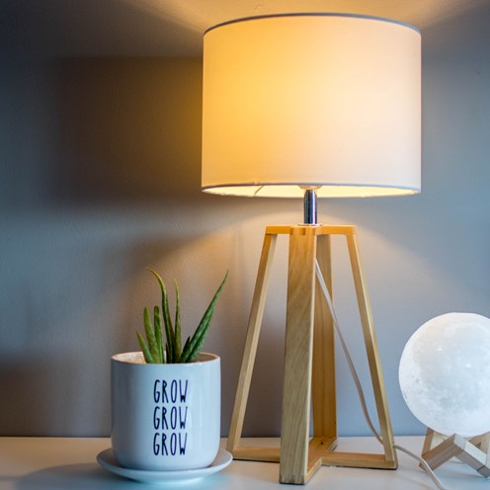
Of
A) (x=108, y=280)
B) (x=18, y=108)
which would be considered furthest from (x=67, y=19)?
(x=108, y=280)

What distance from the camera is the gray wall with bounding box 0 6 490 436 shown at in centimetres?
116

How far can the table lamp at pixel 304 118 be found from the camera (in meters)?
0.89

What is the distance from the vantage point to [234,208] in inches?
46.2

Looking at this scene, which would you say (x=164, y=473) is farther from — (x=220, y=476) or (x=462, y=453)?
(x=462, y=453)

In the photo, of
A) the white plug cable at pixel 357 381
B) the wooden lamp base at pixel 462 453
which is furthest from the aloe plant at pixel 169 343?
the wooden lamp base at pixel 462 453

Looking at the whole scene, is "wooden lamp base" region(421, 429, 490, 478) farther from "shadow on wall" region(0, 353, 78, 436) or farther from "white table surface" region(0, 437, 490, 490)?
"shadow on wall" region(0, 353, 78, 436)

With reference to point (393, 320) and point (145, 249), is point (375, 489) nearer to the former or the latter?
point (393, 320)

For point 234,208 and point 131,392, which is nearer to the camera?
point 131,392

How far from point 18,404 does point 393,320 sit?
56 centimetres

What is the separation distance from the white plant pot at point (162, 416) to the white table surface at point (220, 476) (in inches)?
1.5

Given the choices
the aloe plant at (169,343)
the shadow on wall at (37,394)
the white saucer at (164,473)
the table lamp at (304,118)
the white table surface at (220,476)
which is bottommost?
the white table surface at (220,476)

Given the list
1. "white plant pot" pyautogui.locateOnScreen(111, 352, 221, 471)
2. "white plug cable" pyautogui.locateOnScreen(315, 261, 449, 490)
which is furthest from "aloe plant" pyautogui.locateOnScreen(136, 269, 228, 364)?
"white plug cable" pyautogui.locateOnScreen(315, 261, 449, 490)

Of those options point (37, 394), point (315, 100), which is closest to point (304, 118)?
point (315, 100)

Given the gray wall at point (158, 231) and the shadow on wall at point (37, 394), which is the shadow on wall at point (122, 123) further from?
the shadow on wall at point (37, 394)
